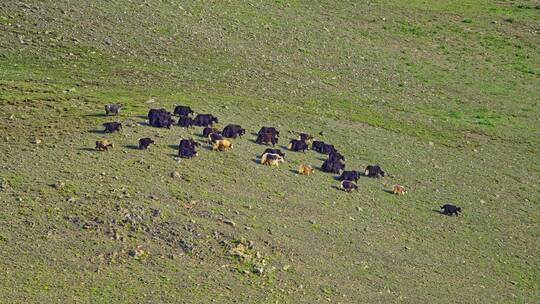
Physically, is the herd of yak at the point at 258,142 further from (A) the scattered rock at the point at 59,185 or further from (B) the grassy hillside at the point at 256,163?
(A) the scattered rock at the point at 59,185

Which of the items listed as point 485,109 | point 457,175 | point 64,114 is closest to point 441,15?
point 485,109

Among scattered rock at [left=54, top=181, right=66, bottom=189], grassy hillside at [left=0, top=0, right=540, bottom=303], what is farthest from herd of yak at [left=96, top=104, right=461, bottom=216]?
scattered rock at [left=54, top=181, right=66, bottom=189]

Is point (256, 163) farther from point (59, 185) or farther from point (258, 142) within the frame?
point (59, 185)

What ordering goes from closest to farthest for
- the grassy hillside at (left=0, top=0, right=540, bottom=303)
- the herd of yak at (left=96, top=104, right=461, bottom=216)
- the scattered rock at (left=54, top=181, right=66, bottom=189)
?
the grassy hillside at (left=0, top=0, right=540, bottom=303)
the scattered rock at (left=54, top=181, right=66, bottom=189)
the herd of yak at (left=96, top=104, right=461, bottom=216)

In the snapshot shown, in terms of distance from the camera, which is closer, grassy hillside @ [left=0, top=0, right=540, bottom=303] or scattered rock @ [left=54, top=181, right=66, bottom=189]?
grassy hillside @ [left=0, top=0, right=540, bottom=303]

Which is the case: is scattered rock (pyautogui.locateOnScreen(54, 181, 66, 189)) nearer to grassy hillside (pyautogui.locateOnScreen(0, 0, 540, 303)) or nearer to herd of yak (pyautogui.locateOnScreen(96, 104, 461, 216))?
grassy hillside (pyautogui.locateOnScreen(0, 0, 540, 303))

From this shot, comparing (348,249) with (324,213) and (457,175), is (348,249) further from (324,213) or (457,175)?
(457,175)
